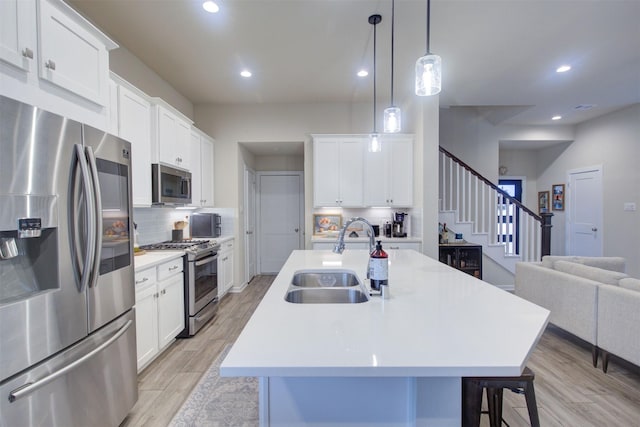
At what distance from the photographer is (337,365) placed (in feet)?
2.64

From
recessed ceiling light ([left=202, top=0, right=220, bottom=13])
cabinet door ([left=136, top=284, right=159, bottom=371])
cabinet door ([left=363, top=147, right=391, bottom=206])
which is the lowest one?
cabinet door ([left=136, top=284, right=159, bottom=371])

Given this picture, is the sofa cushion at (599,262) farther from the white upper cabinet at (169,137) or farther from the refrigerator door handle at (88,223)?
the white upper cabinet at (169,137)

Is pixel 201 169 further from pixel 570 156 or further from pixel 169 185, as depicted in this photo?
pixel 570 156

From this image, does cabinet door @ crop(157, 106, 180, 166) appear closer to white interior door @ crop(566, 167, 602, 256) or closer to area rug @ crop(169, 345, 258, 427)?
area rug @ crop(169, 345, 258, 427)

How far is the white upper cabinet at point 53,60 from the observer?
1298mm

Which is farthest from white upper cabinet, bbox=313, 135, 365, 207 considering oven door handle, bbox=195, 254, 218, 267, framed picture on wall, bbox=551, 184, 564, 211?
framed picture on wall, bbox=551, 184, 564, 211

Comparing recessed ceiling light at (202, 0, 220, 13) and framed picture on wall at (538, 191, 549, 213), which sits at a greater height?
recessed ceiling light at (202, 0, 220, 13)

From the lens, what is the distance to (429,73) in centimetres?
159

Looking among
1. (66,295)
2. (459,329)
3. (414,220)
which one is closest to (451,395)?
(459,329)

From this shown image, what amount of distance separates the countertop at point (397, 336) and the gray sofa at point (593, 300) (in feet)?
4.91

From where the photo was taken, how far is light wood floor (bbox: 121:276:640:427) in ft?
6.07

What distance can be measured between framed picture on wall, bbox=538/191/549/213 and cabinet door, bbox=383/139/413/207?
440cm

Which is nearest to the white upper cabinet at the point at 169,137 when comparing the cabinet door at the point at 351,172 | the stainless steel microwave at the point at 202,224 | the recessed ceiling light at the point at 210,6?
the stainless steel microwave at the point at 202,224

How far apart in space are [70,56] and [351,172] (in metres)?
3.33
